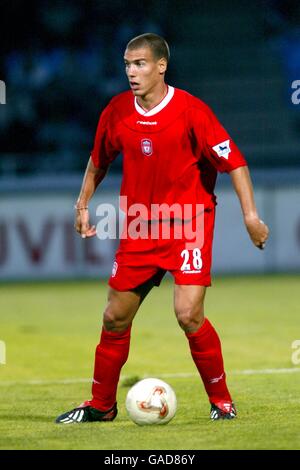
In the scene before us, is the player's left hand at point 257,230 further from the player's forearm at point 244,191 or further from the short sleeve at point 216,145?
the short sleeve at point 216,145

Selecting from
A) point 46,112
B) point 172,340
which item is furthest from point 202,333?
point 46,112

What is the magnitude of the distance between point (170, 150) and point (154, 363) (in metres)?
3.36

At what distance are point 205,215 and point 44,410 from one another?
1619 millimetres

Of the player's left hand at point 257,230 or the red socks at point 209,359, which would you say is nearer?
the player's left hand at point 257,230

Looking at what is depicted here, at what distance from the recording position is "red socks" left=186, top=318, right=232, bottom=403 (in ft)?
19.8

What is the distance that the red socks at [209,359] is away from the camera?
604 cm

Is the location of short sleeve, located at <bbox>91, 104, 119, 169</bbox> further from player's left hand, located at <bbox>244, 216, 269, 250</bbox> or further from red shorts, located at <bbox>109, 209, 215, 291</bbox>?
player's left hand, located at <bbox>244, 216, 269, 250</bbox>

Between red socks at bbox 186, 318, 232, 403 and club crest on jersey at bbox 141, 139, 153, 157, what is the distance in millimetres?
960

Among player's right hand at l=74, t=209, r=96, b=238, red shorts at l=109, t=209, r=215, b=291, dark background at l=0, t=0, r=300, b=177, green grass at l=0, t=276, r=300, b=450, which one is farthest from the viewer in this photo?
dark background at l=0, t=0, r=300, b=177

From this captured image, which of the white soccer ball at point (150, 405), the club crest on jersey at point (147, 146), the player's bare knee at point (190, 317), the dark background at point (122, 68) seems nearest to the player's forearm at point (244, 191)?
the club crest on jersey at point (147, 146)

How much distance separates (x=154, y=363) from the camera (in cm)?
902

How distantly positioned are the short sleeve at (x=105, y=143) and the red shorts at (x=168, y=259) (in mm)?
508

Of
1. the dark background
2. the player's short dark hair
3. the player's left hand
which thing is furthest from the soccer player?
the dark background
